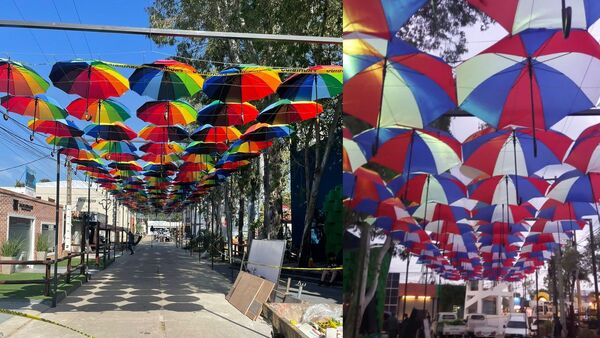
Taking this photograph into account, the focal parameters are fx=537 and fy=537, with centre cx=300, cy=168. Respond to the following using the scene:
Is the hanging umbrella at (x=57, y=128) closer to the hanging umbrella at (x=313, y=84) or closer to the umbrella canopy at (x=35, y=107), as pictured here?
the umbrella canopy at (x=35, y=107)

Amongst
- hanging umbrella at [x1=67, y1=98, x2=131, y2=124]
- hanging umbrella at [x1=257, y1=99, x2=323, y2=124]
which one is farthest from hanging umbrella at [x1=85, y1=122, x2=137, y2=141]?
hanging umbrella at [x1=257, y1=99, x2=323, y2=124]

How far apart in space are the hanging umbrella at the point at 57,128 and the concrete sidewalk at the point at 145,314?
168 inches

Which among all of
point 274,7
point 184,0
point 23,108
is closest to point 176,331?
point 23,108

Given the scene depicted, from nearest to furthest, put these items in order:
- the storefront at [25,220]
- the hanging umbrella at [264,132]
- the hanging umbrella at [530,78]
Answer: the hanging umbrella at [530,78] → the hanging umbrella at [264,132] → the storefront at [25,220]

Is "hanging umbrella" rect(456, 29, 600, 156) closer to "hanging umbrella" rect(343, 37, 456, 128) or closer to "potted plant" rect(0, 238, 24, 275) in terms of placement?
"hanging umbrella" rect(343, 37, 456, 128)

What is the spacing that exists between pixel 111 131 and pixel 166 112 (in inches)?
100

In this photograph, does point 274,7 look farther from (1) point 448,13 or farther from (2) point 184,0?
(1) point 448,13

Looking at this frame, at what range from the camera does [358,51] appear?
1689 millimetres

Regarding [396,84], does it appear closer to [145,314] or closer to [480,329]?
[480,329]

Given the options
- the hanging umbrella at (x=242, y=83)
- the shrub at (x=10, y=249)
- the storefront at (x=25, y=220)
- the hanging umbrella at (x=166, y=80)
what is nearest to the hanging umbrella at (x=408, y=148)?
the hanging umbrella at (x=242, y=83)

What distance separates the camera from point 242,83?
10062mm

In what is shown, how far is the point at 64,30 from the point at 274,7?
962cm

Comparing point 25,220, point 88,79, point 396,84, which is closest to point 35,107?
point 88,79

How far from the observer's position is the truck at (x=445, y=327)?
5.77ft
